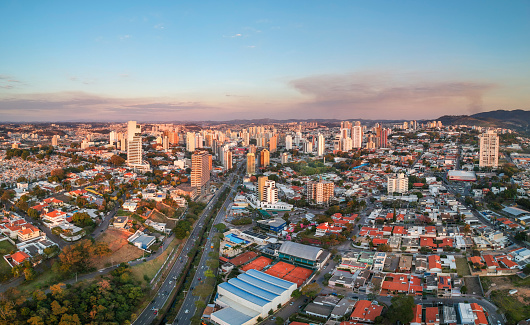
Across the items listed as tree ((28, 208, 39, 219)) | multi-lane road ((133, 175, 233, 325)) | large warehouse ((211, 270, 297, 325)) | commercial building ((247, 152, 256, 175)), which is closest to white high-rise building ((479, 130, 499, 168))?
commercial building ((247, 152, 256, 175))

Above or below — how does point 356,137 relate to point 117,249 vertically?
above

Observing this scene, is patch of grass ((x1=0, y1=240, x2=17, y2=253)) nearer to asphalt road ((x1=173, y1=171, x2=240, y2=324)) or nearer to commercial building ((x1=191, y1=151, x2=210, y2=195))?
asphalt road ((x1=173, y1=171, x2=240, y2=324))

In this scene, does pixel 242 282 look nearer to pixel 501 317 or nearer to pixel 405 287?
pixel 405 287

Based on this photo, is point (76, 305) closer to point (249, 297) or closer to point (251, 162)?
point (249, 297)

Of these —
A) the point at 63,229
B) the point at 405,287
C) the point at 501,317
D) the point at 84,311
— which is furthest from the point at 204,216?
the point at 501,317

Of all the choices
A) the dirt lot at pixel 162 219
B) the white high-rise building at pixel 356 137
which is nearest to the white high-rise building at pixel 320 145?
the white high-rise building at pixel 356 137

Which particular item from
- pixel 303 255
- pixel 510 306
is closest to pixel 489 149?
pixel 510 306
